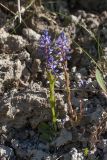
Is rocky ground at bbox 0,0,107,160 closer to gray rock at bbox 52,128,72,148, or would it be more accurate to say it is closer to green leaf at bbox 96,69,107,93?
gray rock at bbox 52,128,72,148

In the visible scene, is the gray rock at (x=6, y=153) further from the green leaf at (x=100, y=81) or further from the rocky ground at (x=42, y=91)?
the green leaf at (x=100, y=81)

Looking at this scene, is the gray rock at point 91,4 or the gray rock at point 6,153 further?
the gray rock at point 91,4

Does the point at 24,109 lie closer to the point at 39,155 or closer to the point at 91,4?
the point at 39,155

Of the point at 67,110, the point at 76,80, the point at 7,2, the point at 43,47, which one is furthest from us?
the point at 7,2

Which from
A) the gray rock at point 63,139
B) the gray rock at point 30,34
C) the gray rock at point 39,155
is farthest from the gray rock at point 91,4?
the gray rock at point 39,155

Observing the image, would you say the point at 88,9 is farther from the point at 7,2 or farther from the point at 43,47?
the point at 43,47

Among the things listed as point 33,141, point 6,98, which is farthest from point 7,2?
point 33,141

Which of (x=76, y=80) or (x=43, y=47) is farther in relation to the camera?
(x=76, y=80)

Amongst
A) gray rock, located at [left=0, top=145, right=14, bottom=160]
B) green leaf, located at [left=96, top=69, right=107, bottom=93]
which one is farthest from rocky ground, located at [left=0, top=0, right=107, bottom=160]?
green leaf, located at [left=96, top=69, right=107, bottom=93]
